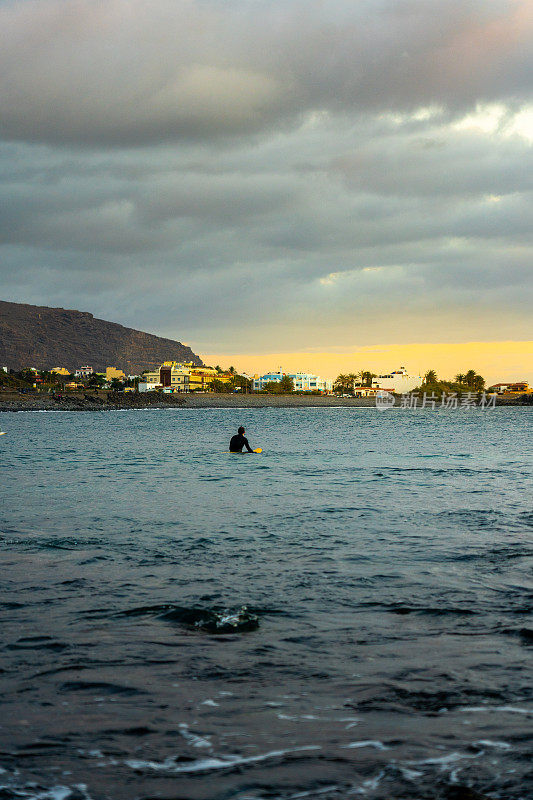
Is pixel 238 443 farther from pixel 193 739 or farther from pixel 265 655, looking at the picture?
pixel 193 739

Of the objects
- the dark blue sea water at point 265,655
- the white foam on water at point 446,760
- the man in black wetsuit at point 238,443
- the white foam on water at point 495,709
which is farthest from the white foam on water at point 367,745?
the man in black wetsuit at point 238,443

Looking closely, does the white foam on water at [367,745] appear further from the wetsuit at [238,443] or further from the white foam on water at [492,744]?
the wetsuit at [238,443]

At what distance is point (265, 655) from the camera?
27.1 ft

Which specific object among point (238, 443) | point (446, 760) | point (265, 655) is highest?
point (238, 443)

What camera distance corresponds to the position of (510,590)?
37.0 feet

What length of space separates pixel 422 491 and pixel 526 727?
20500 millimetres

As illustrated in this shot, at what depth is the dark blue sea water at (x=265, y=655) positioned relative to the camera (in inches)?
220

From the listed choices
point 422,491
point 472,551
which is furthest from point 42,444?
point 472,551

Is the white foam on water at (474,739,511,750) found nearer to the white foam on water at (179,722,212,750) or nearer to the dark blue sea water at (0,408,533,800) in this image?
the dark blue sea water at (0,408,533,800)

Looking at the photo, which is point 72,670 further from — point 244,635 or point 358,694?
point 358,694

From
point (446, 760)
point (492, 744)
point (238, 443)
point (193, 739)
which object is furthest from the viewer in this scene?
point (238, 443)

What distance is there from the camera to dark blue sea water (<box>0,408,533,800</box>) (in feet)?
18.3

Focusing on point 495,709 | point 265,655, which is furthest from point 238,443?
point 495,709

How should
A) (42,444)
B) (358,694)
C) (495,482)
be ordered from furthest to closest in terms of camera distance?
(42,444) → (495,482) → (358,694)
